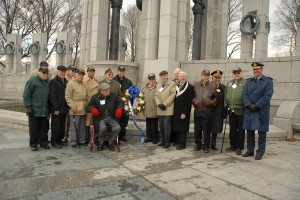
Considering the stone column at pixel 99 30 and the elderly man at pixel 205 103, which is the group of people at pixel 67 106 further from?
the stone column at pixel 99 30

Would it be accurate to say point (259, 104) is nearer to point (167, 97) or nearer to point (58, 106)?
point (167, 97)

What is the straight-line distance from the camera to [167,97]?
6.96 metres

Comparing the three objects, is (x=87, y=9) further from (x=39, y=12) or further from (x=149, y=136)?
(x=39, y=12)

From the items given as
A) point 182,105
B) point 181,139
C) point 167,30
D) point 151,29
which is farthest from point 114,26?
point 181,139

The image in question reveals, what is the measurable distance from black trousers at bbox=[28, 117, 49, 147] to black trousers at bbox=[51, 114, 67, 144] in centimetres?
16

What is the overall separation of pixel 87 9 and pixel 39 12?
26.2m

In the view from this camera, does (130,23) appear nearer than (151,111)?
No

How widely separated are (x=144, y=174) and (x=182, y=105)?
2421mm

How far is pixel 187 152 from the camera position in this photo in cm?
652

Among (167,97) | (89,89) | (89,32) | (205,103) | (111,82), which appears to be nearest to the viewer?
(205,103)

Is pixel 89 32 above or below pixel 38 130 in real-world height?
above

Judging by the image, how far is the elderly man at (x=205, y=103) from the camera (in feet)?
21.4

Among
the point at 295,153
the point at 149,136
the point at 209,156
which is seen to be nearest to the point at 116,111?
the point at 149,136

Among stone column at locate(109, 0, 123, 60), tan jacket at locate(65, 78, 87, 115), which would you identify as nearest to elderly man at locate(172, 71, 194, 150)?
tan jacket at locate(65, 78, 87, 115)
